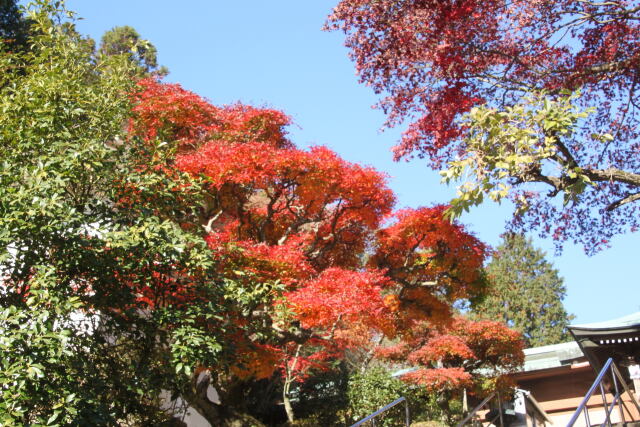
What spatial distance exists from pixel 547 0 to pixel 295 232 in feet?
21.0

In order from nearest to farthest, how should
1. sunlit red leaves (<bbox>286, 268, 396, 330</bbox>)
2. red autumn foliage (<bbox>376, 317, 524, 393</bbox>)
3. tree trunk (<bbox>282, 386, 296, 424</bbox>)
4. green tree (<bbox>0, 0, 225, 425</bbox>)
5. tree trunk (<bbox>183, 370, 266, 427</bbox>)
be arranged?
green tree (<bbox>0, 0, 225, 425</bbox>) < sunlit red leaves (<bbox>286, 268, 396, 330</bbox>) < tree trunk (<bbox>183, 370, 266, 427</bbox>) < tree trunk (<bbox>282, 386, 296, 424</bbox>) < red autumn foliage (<bbox>376, 317, 524, 393</bbox>)

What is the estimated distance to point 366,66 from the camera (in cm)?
858

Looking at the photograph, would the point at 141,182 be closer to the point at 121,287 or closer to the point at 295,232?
the point at 121,287

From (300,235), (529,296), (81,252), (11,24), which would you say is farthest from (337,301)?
(529,296)

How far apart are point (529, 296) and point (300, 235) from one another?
77.2 ft

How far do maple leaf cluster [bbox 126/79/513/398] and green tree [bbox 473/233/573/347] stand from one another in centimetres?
1857

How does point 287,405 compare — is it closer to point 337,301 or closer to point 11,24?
point 337,301

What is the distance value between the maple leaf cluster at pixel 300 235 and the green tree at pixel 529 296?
18.6 m

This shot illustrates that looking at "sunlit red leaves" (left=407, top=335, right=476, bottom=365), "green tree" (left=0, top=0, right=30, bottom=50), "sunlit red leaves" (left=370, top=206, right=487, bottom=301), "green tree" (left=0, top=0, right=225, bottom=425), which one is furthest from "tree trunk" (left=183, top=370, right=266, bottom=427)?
"green tree" (left=0, top=0, right=30, bottom=50)

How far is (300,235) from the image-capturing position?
39.9 ft

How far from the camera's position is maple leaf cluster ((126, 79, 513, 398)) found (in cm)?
937

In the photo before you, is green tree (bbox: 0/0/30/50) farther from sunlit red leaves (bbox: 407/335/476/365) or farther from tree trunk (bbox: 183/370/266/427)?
sunlit red leaves (bbox: 407/335/476/365)

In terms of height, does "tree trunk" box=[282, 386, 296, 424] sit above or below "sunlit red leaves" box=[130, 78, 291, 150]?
below

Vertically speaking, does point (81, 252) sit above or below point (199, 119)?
below
